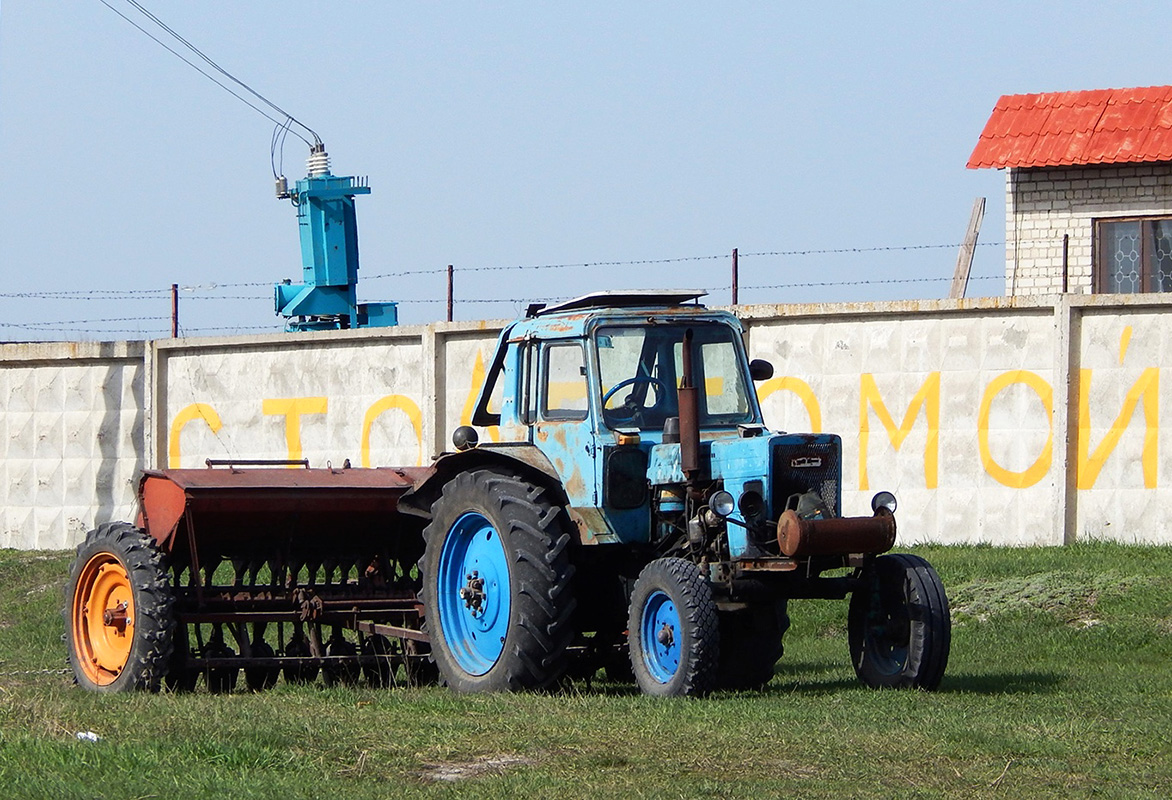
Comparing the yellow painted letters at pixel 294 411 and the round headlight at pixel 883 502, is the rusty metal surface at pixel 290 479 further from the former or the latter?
the yellow painted letters at pixel 294 411

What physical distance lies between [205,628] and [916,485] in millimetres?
6355

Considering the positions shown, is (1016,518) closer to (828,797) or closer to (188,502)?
(188,502)

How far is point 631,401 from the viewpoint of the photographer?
9.80 m

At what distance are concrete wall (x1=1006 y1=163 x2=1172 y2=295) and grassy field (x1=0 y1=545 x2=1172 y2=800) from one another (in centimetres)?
1208

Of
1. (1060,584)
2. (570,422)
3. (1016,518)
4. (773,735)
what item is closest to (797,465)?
(570,422)

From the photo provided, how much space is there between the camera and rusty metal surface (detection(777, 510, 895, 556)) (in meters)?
8.73

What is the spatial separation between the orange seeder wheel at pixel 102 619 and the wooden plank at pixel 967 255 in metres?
12.2

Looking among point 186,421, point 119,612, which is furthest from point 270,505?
point 186,421

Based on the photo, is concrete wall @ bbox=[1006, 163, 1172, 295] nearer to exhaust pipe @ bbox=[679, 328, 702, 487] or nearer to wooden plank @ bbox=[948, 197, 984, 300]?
wooden plank @ bbox=[948, 197, 984, 300]

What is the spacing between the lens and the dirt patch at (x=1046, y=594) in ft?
41.8

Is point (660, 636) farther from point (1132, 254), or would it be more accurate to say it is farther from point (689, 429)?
point (1132, 254)

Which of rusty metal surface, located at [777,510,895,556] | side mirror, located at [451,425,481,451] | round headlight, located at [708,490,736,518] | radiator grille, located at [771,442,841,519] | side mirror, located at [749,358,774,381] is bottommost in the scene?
rusty metal surface, located at [777,510,895,556]

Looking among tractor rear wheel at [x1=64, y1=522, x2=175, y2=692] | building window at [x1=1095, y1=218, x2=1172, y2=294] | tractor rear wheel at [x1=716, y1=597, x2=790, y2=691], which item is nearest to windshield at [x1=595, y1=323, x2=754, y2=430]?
tractor rear wheel at [x1=716, y1=597, x2=790, y2=691]

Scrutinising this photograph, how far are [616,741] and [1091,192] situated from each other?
55.5 ft
